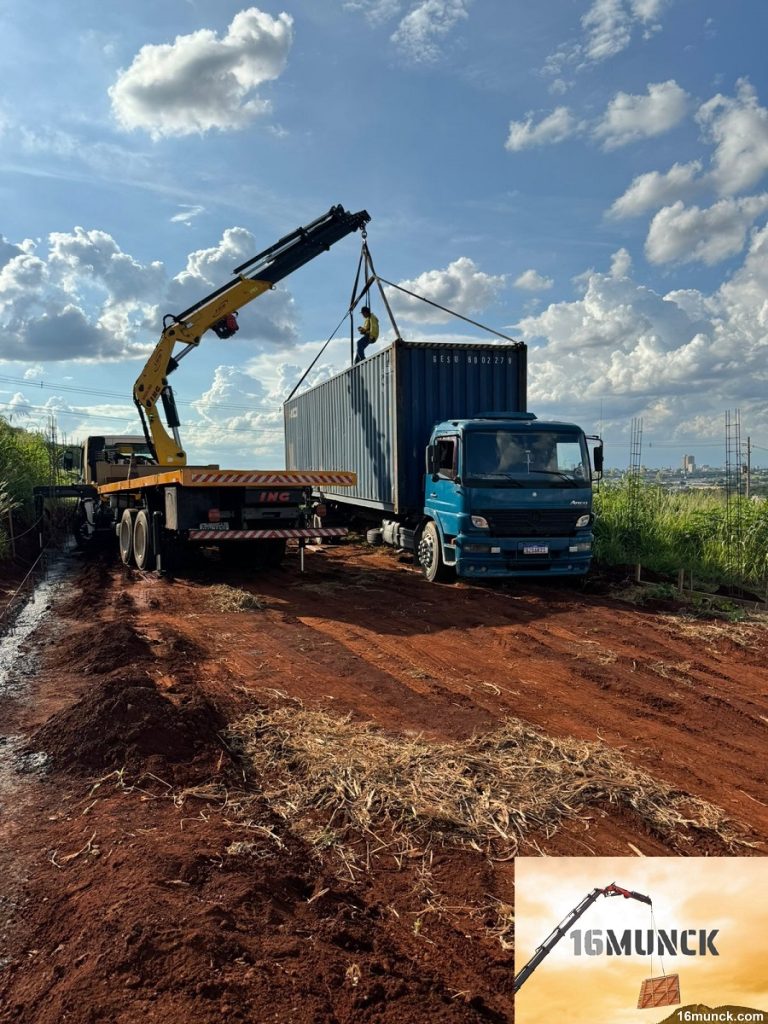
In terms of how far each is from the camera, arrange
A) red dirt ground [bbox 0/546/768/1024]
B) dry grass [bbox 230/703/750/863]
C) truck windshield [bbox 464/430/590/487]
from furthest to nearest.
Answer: truck windshield [bbox 464/430/590/487]
dry grass [bbox 230/703/750/863]
red dirt ground [bbox 0/546/768/1024]

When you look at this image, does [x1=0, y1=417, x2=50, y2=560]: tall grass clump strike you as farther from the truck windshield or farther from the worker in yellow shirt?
the truck windshield

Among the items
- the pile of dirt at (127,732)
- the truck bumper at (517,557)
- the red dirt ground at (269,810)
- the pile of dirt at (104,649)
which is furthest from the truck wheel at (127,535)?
the pile of dirt at (127,732)

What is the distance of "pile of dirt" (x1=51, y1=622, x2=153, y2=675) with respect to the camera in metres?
6.28

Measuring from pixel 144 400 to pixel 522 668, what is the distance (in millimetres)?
10799

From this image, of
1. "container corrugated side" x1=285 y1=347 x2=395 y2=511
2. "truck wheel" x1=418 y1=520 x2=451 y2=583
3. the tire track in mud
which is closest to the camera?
the tire track in mud

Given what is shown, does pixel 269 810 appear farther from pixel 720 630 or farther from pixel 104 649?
pixel 720 630

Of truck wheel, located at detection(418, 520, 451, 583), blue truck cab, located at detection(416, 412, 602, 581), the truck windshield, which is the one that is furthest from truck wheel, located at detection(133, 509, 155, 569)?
the truck windshield

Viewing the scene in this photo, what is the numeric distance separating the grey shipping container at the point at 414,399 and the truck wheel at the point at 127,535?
14.6 feet

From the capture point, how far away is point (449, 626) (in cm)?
805

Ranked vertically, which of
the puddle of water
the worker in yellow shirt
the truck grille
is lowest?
the puddle of water

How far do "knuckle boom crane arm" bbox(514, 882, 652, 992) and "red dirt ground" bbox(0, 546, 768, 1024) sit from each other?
1.09 meters

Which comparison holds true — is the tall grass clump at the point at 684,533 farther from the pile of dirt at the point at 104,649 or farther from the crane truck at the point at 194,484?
the pile of dirt at the point at 104,649

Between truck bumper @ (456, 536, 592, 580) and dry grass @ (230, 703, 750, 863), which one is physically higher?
truck bumper @ (456, 536, 592, 580)

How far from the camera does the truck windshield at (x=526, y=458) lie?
996 centimetres
